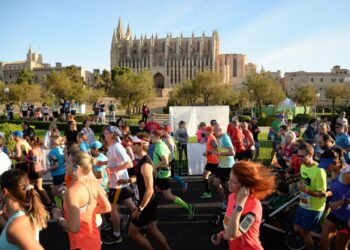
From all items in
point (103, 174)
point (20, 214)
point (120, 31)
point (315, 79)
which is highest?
point (120, 31)

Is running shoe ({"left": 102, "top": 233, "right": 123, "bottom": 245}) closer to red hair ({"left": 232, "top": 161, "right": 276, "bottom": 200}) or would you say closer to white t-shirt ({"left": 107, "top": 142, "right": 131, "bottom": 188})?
white t-shirt ({"left": 107, "top": 142, "right": 131, "bottom": 188})

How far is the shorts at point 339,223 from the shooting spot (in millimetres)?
4734

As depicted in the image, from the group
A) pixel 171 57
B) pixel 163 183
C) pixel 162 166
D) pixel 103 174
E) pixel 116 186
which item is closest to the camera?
pixel 116 186

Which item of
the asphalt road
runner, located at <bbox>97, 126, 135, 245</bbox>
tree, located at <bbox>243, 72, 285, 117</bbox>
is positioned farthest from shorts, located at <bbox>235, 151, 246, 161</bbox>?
tree, located at <bbox>243, 72, 285, 117</bbox>

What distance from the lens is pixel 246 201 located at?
3.19m

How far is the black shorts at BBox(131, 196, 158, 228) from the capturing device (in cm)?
494

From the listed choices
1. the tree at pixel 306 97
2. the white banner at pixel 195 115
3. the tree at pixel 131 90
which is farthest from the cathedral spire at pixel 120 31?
the white banner at pixel 195 115

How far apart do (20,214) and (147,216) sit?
2291mm

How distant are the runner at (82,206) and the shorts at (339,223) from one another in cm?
298

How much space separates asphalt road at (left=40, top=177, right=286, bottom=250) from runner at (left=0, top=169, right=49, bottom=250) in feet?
10.2

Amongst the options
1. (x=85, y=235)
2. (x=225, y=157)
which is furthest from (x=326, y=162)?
(x=85, y=235)

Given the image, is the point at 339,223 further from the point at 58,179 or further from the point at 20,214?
the point at 58,179

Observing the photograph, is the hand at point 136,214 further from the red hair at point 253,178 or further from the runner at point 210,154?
the runner at point 210,154

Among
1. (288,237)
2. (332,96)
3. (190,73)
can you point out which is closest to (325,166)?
(288,237)
